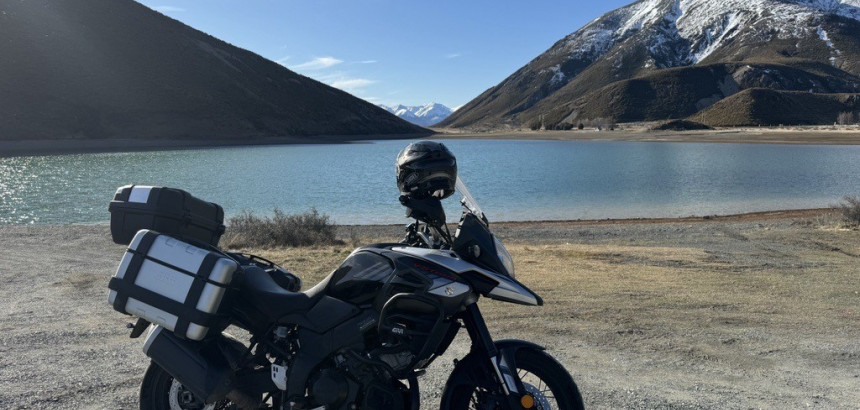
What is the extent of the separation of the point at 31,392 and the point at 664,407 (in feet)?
14.9

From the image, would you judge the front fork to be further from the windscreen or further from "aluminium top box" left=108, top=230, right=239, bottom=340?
"aluminium top box" left=108, top=230, right=239, bottom=340

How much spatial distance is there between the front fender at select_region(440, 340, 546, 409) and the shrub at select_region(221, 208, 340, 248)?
11.1 metres

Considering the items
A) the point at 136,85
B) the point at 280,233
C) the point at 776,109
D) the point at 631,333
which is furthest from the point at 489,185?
the point at 776,109

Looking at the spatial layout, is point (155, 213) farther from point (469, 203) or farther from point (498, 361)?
point (498, 361)

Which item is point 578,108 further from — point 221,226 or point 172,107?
point 221,226

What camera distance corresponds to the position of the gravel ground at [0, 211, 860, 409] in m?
4.65

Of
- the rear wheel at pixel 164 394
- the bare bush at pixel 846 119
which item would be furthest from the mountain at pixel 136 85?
the bare bush at pixel 846 119

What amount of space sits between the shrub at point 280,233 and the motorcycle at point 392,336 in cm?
1056

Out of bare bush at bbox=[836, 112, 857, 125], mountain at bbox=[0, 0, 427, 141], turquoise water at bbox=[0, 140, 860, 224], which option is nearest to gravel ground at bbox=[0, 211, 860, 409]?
turquoise water at bbox=[0, 140, 860, 224]

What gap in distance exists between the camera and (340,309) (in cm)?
327

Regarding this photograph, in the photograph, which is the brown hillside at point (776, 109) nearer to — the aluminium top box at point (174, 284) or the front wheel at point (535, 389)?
the front wheel at point (535, 389)

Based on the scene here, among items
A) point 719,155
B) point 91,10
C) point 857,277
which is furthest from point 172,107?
point 857,277

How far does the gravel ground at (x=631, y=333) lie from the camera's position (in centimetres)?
465

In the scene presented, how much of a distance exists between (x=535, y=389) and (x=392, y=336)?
774 mm
